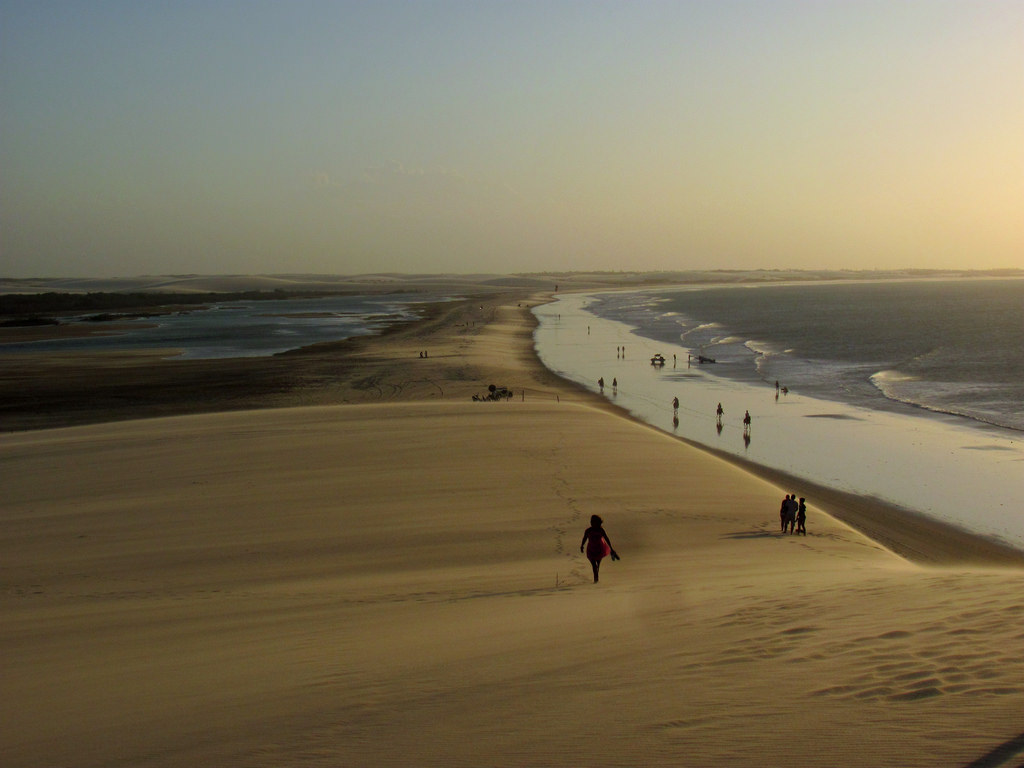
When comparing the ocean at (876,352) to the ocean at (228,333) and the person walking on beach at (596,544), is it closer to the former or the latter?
the person walking on beach at (596,544)

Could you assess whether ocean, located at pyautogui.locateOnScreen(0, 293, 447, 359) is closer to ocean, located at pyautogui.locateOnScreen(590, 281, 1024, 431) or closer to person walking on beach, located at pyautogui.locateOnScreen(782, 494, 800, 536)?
ocean, located at pyautogui.locateOnScreen(590, 281, 1024, 431)

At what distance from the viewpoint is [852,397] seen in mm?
40188

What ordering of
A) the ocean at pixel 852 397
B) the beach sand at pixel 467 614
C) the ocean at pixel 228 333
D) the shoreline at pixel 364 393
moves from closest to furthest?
1. the beach sand at pixel 467 614
2. the shoreline at pixel 364 393
3. the ocean at pixel 852 397
4. the ocean at pixel 228 333

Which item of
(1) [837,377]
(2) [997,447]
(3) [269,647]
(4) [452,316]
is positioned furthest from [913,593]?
(4) [452,316]

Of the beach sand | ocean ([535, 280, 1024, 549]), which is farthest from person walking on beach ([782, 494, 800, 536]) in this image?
ocean ([535, 280, 1024, 549])

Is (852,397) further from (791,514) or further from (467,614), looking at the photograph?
(467,614)

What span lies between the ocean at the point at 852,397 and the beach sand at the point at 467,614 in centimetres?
378

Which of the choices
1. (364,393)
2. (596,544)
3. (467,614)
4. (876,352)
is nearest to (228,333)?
(364,393)

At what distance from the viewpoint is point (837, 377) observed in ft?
158

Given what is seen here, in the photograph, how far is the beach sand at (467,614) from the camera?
623 centimetres

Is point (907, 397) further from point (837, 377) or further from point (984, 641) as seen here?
point (984, 641)

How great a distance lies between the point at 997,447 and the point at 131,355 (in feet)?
162

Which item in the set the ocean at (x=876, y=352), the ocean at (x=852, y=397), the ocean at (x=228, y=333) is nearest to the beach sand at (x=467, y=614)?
the ocean at (x=852, y=397)

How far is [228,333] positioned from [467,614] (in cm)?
6862
